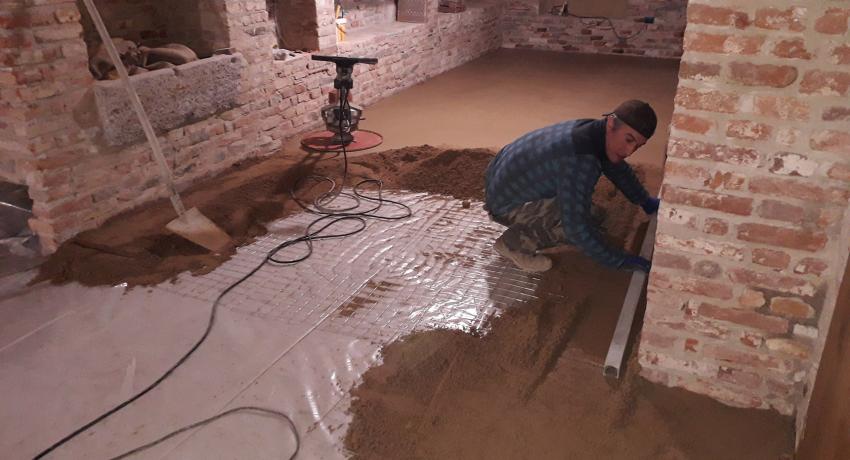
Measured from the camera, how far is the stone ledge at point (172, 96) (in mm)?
3119

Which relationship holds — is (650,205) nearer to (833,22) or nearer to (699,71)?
(699,71)

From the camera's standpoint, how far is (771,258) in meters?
1.72

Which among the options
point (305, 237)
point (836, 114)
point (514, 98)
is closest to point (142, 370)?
point (305, 237)

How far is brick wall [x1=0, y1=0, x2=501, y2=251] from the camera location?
279cm

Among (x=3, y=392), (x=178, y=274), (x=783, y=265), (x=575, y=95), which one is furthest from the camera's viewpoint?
(x=575, y=95)

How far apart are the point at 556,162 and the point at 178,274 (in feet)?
5.89

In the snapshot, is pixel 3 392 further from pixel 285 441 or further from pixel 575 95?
pixel 575 95

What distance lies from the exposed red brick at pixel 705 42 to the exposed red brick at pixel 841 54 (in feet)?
0.80

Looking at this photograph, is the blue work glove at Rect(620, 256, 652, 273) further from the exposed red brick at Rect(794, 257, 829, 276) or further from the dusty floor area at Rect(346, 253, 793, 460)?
the exposed red brick at Rect(794, 257, 829, 276)

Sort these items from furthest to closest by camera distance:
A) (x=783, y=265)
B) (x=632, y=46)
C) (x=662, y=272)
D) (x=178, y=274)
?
(x=632, y=46) < (x=178, y=274) < (x=662, y=272) < (x=783, y=265)

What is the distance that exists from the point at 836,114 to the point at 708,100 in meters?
0.30

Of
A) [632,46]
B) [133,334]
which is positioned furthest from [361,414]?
[632,46]

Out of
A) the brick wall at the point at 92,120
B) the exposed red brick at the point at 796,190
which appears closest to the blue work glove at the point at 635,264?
the exposed red brick at the point at 796,190

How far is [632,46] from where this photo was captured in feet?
27.2
